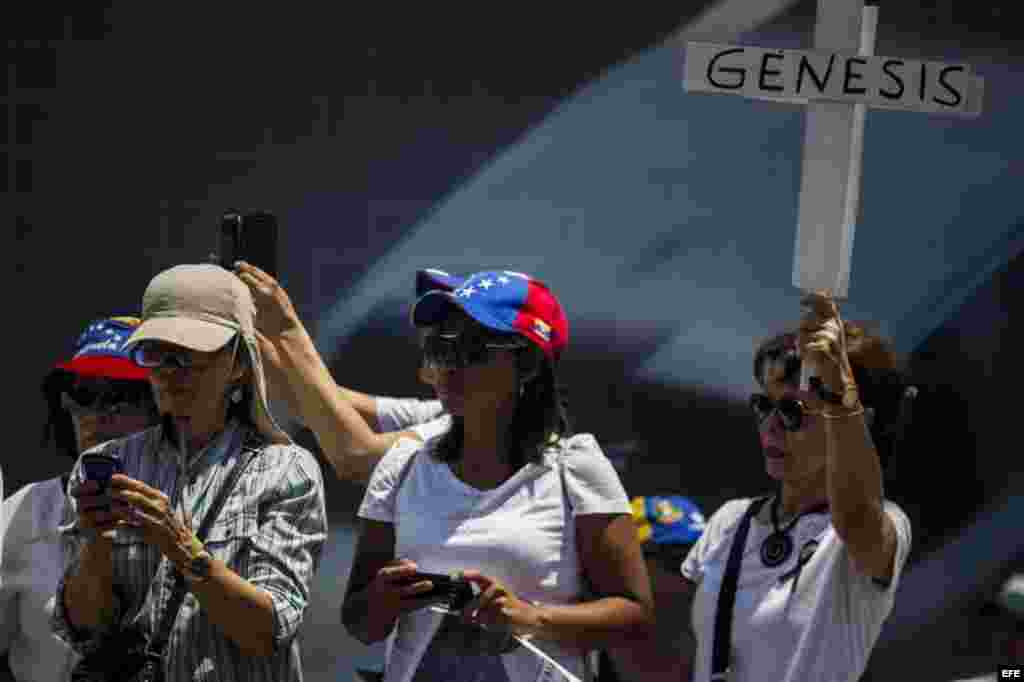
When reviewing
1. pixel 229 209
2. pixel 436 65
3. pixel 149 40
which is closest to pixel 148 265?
pixel 229 209

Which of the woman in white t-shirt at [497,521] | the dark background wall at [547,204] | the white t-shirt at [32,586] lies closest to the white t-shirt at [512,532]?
the woman in white t-shirt at [497,521]

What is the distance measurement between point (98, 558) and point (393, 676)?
0.61 meters

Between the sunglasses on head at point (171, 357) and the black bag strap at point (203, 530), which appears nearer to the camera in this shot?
the black bag strap at point (203, 530)

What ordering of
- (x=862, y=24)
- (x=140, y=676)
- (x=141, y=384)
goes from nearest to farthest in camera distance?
(x=140, y=676)
(x=862, y=24)
(x=141, y=384)

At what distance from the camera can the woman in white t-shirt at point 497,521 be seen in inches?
135

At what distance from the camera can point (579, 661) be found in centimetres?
348

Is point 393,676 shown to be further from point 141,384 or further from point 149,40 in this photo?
point 149,40

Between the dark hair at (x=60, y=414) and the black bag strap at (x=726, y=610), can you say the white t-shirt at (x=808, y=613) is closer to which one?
the black bag strap at (x=726, y=610)

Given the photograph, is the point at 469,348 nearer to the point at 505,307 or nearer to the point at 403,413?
the point at 505,307

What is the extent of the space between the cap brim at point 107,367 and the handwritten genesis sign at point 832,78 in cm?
144

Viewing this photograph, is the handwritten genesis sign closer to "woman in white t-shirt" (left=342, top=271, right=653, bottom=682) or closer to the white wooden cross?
the white wooden cross

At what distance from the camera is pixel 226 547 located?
11.0ft

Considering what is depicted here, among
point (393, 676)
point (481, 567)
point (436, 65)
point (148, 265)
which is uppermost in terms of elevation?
point (436, 65)

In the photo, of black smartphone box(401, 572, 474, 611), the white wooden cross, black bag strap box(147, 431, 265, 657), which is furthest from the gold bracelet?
black bag strap box(147, 431, 265, 657)
